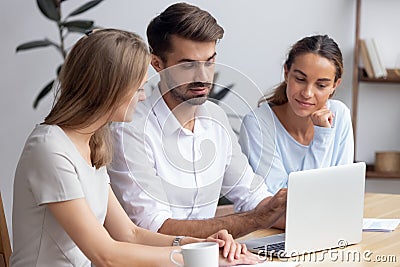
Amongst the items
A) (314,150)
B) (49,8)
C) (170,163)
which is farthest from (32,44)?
(170,163)

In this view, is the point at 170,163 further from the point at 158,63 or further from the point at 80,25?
the point at 80,25

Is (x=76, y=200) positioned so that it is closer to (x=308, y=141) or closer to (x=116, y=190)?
(x=116, y=190)

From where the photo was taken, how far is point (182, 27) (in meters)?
1.99

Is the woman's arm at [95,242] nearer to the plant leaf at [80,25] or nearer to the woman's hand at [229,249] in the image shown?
the woman's hand at [229,249]

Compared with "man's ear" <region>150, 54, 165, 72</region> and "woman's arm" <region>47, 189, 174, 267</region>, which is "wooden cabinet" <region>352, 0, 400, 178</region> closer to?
"man's ear" <region>150, 54, 165, 72</region>

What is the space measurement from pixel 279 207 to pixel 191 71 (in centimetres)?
41

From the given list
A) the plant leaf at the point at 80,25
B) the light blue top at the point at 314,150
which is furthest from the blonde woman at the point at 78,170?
the plant leaf at the point at 80,25

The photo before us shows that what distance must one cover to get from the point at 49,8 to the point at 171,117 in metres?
1.85

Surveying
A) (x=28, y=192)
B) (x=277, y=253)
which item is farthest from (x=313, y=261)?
(x=28, y=192)

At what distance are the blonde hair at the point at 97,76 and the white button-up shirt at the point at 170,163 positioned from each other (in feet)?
0.82

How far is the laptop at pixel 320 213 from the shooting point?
1.76 metres

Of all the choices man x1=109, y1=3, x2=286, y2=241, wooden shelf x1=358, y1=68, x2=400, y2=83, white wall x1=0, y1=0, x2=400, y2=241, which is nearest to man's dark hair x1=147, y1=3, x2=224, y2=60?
man x1=109, y1=3, x2=286, y2=241

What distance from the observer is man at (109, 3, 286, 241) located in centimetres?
187

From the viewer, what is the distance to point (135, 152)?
1.95 metres
